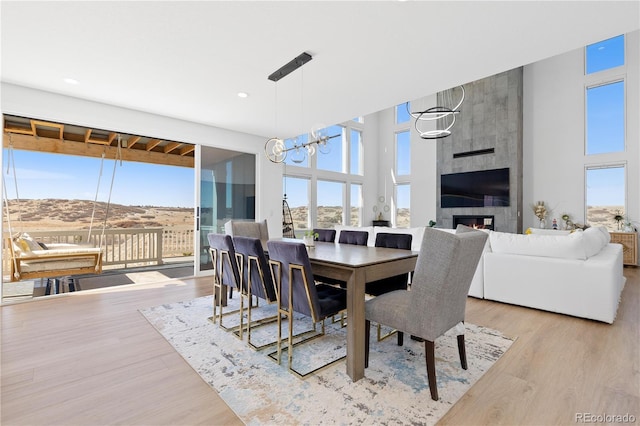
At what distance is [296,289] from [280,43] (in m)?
2.12

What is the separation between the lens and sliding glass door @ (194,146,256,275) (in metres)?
5.15

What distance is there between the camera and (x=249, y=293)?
2574mm

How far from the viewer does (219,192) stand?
539 centimetres

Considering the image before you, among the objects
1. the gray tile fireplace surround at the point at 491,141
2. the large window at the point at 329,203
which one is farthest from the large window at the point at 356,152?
the gray tile fireplace surround at the point at 491,141

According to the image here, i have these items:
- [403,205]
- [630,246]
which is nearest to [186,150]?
[403,205]

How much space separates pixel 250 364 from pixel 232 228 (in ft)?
7.00

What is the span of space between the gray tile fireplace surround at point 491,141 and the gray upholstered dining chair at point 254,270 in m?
6.65

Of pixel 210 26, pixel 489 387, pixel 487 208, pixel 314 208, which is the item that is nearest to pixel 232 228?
pixel 210 26

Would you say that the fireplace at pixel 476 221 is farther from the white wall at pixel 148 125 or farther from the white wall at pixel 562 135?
the white wall at pixel 148 125

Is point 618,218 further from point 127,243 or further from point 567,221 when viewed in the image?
point 127,243

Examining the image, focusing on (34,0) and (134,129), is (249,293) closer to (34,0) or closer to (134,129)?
(34,0)

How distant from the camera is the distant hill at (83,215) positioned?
597 centimetres

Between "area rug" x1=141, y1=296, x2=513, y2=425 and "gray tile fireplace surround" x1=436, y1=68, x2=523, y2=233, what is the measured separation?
5.46m

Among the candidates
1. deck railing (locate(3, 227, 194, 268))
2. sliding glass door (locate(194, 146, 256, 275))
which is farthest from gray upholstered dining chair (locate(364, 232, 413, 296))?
deck railing (locate(3, 227, 194, 268))
